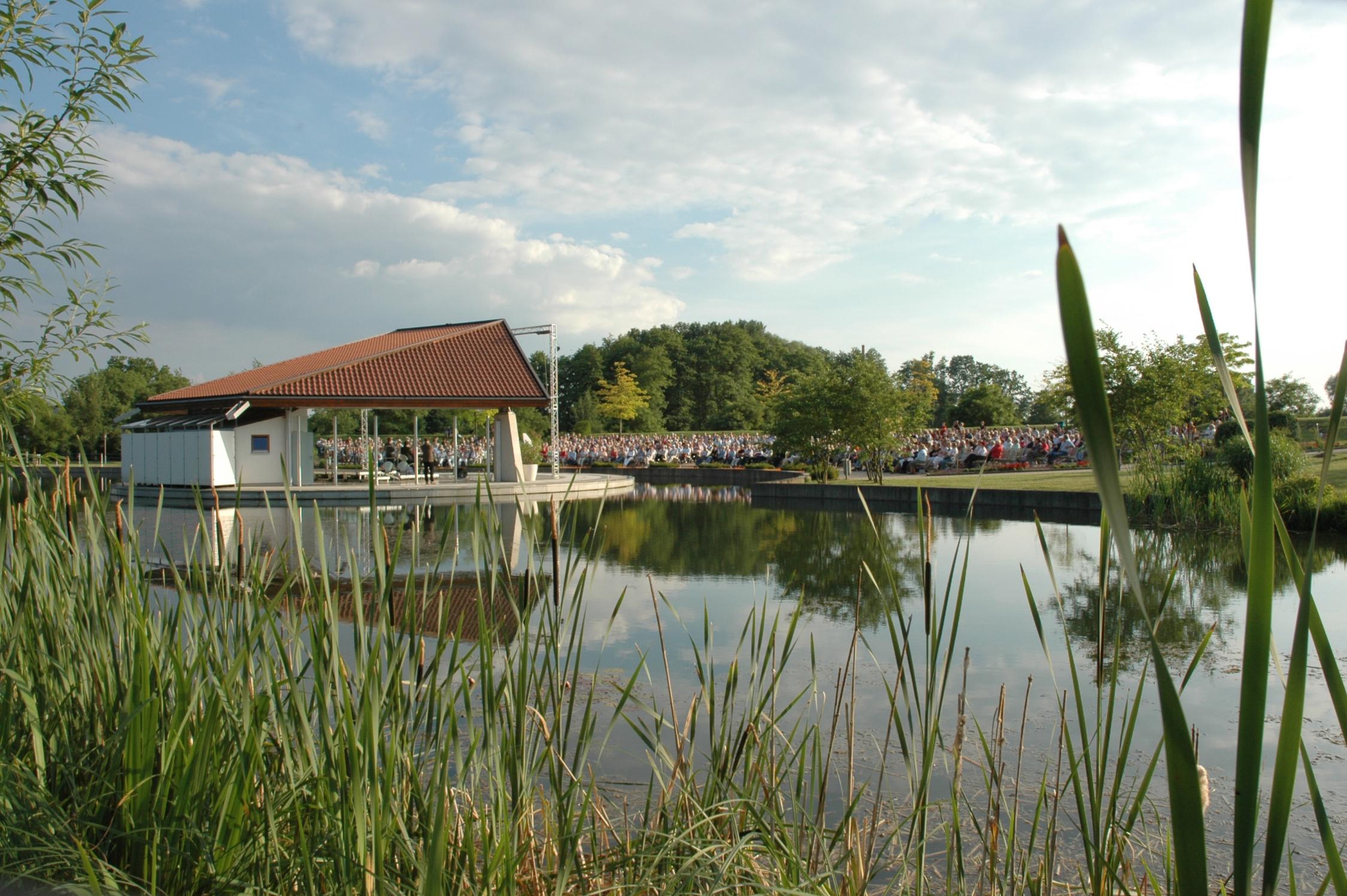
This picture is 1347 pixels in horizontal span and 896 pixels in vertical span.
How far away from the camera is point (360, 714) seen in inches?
64.3

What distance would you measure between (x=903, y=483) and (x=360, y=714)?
68.8 ft

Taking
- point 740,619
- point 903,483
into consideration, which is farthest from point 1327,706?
point 903,483

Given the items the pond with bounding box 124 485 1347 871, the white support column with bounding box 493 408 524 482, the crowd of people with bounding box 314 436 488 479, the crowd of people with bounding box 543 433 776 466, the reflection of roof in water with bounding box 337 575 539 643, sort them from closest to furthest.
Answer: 1. the reflection of roof in water with bounding box 337 575 539 643
2. the pond with bounding box 124 485 1347 871
3. the white support column with bounding box 493 408 524 482
4. the crowd of people with bounding box 314 436 488 479
5. the crowd of people with bounding box 543 433 776 466

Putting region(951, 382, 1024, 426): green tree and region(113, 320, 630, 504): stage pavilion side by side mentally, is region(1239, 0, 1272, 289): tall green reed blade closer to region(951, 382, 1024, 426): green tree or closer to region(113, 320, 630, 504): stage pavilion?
region(113, 320, 630, 504): stage pavilion

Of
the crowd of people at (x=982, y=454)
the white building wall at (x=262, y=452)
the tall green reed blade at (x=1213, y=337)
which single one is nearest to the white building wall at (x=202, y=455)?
the white building wall at (x=262, y=452)

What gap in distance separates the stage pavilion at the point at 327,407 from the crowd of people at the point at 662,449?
15.7 ft

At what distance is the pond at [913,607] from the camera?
3268mm

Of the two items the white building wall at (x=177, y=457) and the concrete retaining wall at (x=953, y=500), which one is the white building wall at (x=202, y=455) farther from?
the concrete retaining wall at (x=953, y=500)

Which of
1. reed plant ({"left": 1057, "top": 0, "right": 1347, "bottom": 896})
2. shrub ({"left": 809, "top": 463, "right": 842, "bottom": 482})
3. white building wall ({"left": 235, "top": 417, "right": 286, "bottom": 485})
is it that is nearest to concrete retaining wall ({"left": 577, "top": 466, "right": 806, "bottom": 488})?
shrub ({"left": 809, "top": 463, "right": 842, "bottom": 482})

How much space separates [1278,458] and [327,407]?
19086 millimetres

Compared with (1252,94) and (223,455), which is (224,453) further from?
(1252,94)

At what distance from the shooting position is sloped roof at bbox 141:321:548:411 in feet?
74.9

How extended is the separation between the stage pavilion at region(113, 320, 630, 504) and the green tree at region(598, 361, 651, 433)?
31.9 m

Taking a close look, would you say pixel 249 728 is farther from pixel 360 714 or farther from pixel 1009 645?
pixel 1009 645
